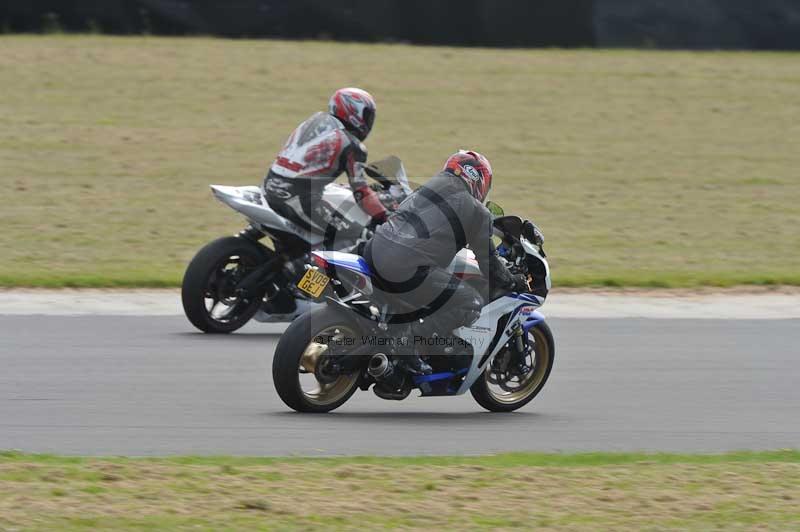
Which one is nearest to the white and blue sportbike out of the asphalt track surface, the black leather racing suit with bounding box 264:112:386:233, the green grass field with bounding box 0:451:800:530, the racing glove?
the asphalt track surface

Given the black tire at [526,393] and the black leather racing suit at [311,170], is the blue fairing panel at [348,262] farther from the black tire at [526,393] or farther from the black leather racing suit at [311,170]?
the black leather racing suit at [311,170]

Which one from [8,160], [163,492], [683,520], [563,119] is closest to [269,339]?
[163,492]

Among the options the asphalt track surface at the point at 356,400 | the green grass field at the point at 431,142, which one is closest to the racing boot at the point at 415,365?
the asphalt track surface at the point at 356,400

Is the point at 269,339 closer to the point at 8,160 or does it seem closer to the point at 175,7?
the point at 8,160

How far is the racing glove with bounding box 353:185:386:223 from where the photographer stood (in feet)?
36.2

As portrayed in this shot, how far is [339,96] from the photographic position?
11305 mm

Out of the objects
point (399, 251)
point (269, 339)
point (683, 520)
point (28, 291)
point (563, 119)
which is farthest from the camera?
point (563, 119)

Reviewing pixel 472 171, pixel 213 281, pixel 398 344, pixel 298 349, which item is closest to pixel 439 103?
pixel 213 281

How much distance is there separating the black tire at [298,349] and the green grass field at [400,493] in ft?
3.40

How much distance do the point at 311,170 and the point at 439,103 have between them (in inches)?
469

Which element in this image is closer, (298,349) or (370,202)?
(298,349)

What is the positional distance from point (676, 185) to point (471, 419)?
38.9ft

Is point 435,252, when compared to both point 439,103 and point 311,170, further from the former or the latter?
point 439,103

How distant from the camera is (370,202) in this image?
1105 centimetres
